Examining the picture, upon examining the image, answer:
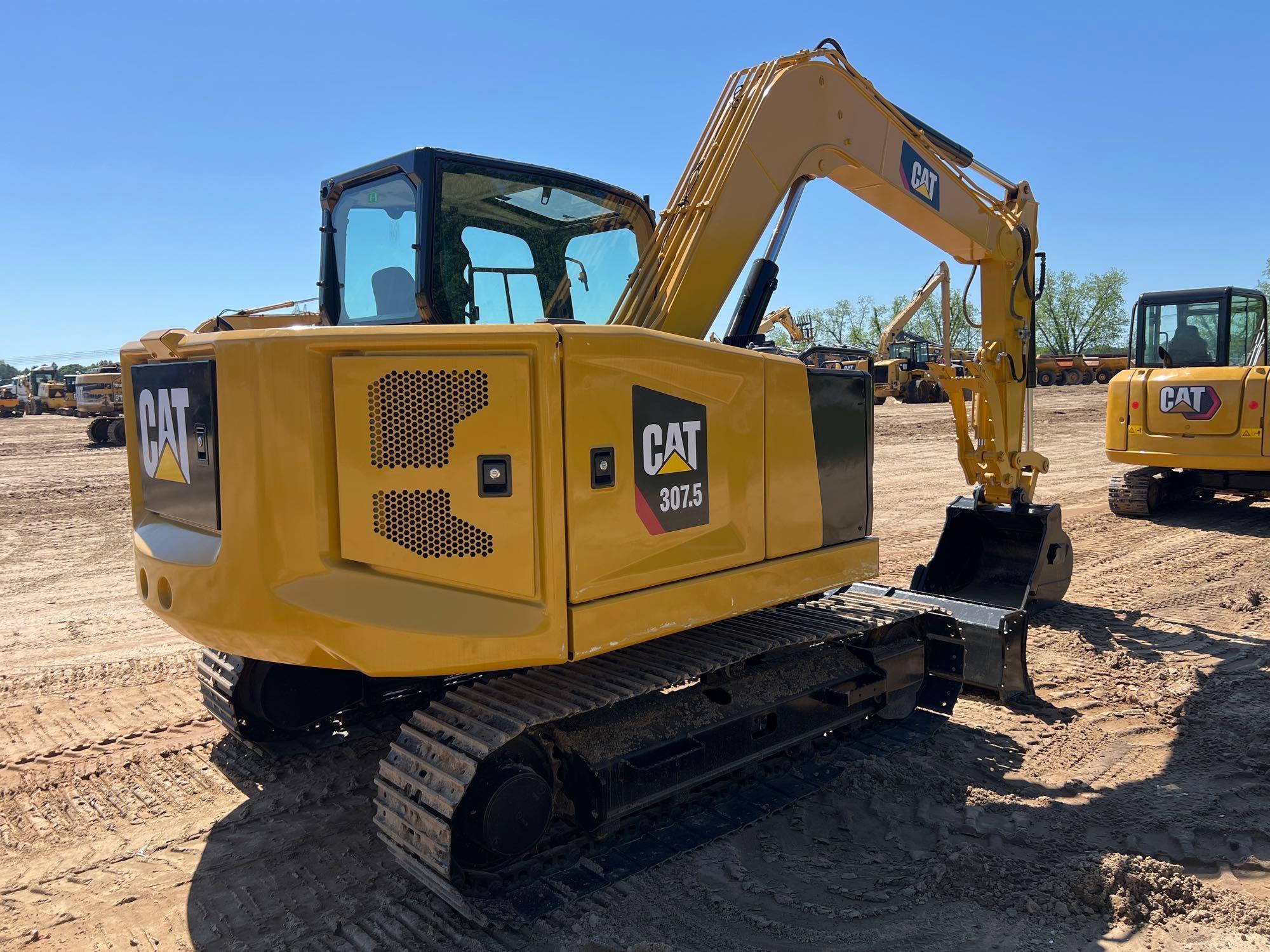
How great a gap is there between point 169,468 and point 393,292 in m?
1.20

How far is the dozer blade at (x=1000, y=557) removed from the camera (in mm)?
6559

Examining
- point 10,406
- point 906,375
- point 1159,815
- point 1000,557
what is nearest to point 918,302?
point 906,375

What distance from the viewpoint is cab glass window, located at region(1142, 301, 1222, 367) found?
10.8 metres

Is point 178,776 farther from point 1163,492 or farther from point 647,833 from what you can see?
point 1163,492

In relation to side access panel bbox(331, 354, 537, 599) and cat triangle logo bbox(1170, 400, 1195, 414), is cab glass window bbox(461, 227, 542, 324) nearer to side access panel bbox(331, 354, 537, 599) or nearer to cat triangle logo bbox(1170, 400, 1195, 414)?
side access panel bbox(331, 354, 537, 599)

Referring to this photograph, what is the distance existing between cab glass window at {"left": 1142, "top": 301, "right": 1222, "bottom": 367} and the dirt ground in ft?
17.9

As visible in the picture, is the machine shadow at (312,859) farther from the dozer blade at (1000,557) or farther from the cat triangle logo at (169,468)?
the dozer blade at (1000,557)

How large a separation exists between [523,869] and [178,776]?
2016 mm

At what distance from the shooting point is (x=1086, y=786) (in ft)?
14.0

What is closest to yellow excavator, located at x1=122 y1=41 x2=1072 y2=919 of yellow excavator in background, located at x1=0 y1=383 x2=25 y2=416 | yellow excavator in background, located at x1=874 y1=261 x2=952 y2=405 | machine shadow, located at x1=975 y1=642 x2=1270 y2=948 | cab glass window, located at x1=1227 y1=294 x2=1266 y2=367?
machine shadow, located at x1=975 y1=642 x2=1270 y2=948

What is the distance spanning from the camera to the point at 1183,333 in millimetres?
10953

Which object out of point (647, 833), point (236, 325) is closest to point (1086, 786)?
point (647, 833)

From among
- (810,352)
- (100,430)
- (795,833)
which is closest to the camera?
(795,833)

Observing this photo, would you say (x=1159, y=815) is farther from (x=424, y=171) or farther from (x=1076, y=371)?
(x=1076, y=371)
